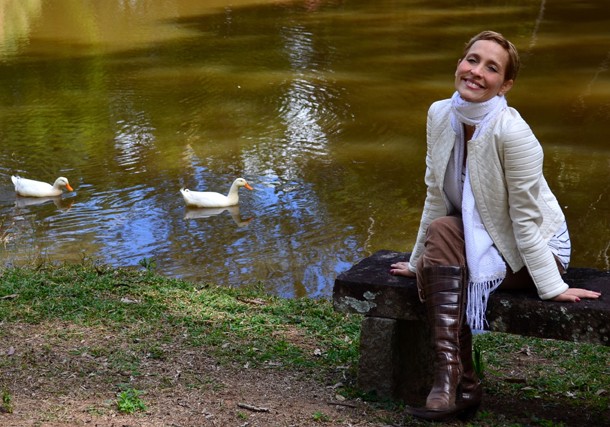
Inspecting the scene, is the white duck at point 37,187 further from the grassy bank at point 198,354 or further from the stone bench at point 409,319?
the stone bench at point 409,319

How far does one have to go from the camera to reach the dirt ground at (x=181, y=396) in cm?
438

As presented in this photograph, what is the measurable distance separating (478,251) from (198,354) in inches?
69.5

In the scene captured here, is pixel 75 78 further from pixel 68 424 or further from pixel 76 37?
pixel 68 424

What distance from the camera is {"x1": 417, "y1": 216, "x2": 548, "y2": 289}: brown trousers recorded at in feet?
13.9

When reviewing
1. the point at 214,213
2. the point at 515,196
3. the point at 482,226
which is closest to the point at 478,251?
the point at 482,226

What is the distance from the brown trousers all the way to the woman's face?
55cm

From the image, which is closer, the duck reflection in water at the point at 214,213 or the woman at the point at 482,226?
the woman at the point at 482,226

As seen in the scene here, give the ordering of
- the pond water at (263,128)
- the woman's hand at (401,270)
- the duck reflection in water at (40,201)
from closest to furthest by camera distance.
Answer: the woman's hand at (401,270) → the pond water at (263,128) → the duck reflection in water at (40,201)

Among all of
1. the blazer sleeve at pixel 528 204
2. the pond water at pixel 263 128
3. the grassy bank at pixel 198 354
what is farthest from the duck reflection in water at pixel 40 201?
the blazer sleeve at pixel 528 204

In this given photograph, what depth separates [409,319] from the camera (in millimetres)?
4504

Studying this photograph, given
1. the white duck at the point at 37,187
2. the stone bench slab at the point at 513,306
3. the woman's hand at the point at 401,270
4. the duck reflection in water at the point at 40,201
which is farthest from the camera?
the white duck at the point at 37,187

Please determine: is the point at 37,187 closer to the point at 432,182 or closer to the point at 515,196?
the point at 432,182

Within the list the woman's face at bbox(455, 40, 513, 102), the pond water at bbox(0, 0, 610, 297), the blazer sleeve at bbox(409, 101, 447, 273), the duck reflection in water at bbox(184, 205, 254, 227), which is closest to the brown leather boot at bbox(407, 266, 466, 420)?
the blazer sleeve at bbox(409, 101, 447, 273)

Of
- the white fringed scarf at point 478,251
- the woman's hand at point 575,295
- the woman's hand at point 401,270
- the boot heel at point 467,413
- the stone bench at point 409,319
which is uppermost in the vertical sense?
the white fringed scarf at point 478,251
